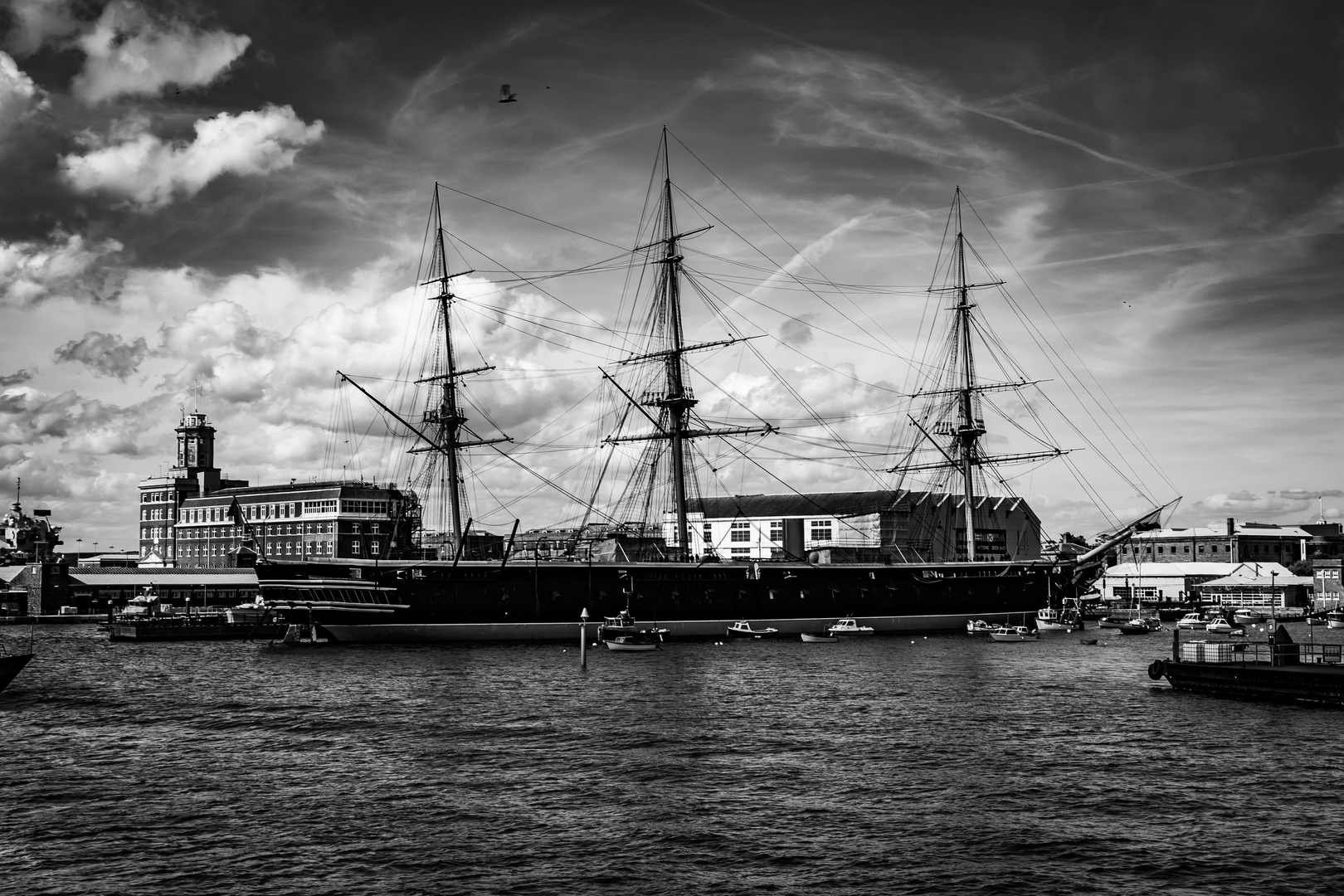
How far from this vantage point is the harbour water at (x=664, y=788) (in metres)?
24.2

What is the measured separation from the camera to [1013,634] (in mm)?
92312

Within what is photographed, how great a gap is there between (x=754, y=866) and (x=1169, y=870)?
866 cm

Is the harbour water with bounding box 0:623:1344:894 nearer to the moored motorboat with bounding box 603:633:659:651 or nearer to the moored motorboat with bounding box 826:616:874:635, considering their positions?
the moored motorboat with bounding box 603:633:659:651

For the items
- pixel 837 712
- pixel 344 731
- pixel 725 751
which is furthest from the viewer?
pixel 837 712

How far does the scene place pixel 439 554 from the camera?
108m

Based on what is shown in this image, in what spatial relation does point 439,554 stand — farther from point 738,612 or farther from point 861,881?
point 861,881

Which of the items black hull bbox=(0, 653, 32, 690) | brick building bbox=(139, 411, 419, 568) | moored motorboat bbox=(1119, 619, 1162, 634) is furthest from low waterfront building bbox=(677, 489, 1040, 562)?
black hull bbox=(0, 653, 32, 690)

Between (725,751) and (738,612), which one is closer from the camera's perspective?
(725,751)

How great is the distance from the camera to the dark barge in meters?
48.1

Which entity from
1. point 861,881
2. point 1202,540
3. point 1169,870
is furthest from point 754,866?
point 1202,540

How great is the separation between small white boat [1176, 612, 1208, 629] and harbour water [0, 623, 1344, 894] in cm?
6974

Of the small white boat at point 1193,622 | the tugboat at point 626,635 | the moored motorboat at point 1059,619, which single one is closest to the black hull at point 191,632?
the tugboat at point 626,635

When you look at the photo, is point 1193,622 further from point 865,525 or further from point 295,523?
point 295,523

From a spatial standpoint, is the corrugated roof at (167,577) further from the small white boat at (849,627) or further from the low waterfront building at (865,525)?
the small white boat at (849,627)
